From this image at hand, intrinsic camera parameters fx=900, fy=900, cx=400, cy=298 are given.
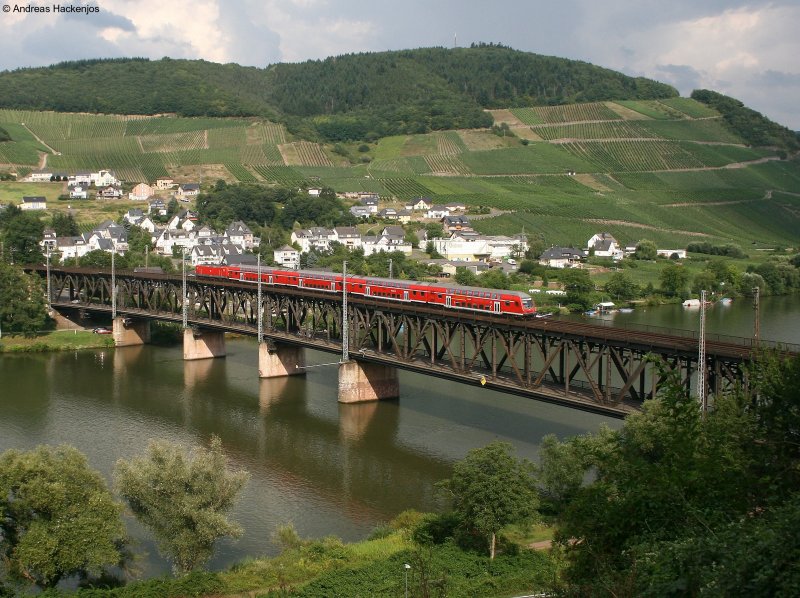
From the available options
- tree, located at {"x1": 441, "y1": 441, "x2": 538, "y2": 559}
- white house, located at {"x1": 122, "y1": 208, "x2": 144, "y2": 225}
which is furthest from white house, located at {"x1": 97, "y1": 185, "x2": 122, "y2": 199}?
tree, located at {"x1": 441, "y1": 441, "x2": 538, "y2": 559}

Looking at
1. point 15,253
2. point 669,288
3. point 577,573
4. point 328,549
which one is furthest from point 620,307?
point 577,573

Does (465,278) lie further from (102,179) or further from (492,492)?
(102,179)

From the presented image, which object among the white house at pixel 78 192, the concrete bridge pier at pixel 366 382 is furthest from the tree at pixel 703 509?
the white house at pixel 78 192

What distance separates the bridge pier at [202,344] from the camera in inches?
2574

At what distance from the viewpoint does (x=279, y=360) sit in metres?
58.9

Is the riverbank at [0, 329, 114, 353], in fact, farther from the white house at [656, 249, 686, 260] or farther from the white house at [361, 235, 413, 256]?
the white house at [656, 249, 686, 260]

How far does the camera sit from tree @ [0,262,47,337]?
71.8 metres

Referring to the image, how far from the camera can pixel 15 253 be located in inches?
3487

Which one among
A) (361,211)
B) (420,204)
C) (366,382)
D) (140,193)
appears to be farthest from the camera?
(140,193)

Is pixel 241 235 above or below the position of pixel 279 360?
above

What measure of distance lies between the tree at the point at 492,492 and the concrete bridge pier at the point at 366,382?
73.2ft

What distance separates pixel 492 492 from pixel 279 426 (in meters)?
22.2

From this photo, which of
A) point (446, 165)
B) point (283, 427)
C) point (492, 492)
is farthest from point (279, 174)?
point (492, 492)

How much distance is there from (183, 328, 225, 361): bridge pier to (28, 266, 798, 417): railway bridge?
0.24 ft
